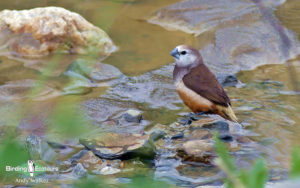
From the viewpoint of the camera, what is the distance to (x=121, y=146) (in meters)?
3.83

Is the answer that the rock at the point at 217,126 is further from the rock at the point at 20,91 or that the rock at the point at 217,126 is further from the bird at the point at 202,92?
the rock at the point at 20,91

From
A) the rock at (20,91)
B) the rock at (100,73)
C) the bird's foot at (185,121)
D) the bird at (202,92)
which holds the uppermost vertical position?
the bird at (202,92)

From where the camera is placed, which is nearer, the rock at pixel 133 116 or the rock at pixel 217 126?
the rock at pixel 217 126

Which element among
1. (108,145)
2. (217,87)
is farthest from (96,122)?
(217,87)

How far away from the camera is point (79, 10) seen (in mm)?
7605

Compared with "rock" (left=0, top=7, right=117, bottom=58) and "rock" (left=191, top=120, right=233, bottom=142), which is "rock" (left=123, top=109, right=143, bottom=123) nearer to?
"rock" (left=191, top=120, right=233, bottom=142)

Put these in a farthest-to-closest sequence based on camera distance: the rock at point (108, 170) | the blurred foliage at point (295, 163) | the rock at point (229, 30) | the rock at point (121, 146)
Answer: the rock at point (229, 30) → the rock at point (121, 146) → the rock at point (108, 170) → the blurred foliage at point (295, 163)

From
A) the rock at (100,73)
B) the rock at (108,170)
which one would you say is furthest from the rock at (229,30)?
the rock at (108,170)

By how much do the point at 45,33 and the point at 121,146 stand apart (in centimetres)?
306

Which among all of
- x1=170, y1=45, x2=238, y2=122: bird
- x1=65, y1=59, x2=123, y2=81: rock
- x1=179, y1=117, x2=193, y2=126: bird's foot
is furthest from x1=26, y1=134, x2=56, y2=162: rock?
x1=65, y1=59, x2=123, y2=81: rock

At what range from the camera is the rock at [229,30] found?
248 inches

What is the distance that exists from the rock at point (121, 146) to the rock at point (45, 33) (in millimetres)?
2627

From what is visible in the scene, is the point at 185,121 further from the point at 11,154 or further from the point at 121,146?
the point at 11,154

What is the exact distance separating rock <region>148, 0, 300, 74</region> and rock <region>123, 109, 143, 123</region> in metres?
1.68
